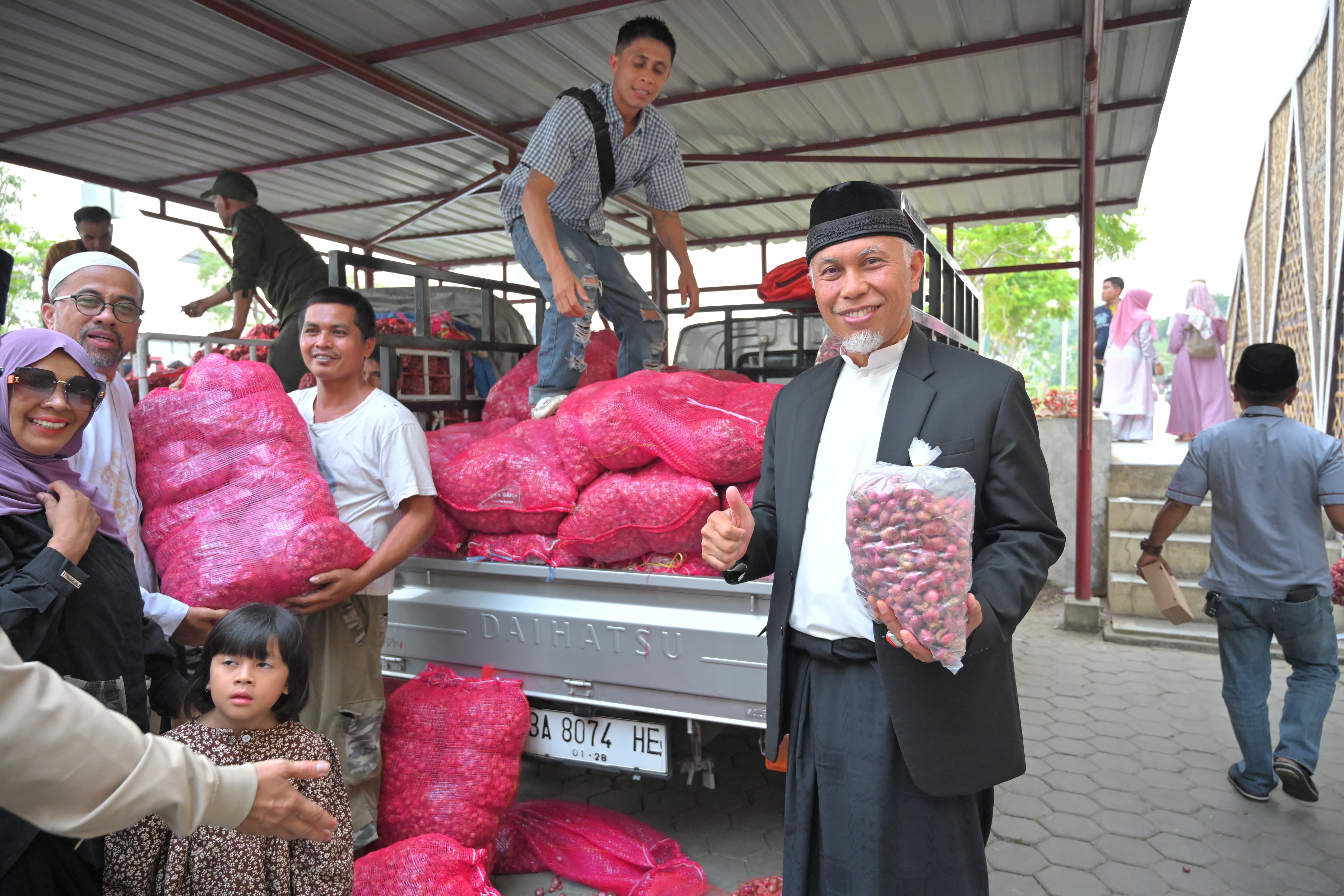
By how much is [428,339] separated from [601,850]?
2119mm

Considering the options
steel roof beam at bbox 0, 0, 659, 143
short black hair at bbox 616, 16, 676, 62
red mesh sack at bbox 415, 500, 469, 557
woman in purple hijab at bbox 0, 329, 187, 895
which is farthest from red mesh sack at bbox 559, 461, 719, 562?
steel roof beam at bbox 0, 0, 659, 143

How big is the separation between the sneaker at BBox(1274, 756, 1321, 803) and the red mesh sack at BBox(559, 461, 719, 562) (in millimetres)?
2663

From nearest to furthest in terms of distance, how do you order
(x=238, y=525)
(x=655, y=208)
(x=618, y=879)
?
1. (x=238, y=525)
2. (x=618, y=879)
3. (x=655, y=208)

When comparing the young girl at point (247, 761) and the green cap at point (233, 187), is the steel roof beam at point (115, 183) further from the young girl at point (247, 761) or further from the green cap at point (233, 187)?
the young girl at point (247, 761)

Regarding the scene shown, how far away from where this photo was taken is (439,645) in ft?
9.09

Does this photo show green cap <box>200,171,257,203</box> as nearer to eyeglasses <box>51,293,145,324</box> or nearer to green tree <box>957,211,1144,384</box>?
eyeglasses <box>51,293,145,324</box>

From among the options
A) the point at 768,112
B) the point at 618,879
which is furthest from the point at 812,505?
the point at 768,112

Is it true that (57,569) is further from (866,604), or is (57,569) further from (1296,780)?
(1296,780)

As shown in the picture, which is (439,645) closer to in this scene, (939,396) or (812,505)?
(812,505)

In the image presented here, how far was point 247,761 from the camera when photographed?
72.5 inches

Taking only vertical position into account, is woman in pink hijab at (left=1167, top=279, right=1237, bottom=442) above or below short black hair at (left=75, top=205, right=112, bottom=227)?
below

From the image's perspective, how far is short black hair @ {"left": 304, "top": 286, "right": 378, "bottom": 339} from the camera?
256 centimetres

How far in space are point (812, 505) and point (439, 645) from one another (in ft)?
5.31

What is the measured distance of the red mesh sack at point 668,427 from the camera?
7.93ft
